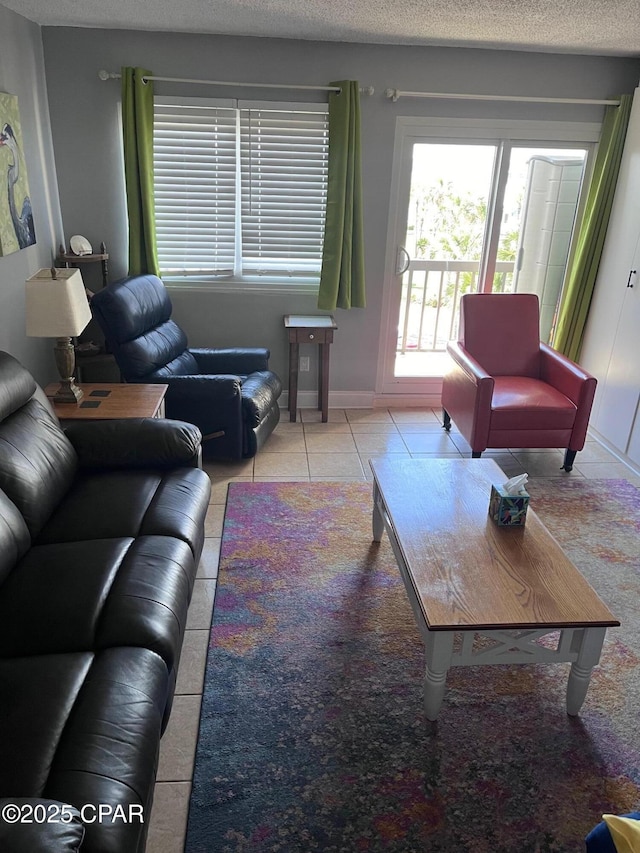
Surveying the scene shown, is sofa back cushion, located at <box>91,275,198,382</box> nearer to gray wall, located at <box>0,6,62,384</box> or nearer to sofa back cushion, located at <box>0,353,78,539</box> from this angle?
gray wall, located at <box>0,6,62,384</box>

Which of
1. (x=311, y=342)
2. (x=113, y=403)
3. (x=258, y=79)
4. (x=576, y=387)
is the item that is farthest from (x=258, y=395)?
(x=258, y=79)

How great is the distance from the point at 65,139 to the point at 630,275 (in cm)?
360

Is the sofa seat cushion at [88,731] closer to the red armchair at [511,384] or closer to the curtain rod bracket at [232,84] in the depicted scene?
the red armchair at [511,384]

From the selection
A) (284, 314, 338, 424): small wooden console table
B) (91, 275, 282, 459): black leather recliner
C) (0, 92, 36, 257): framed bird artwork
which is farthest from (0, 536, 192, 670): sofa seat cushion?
(284, 314, 338, 424): small wooden console table

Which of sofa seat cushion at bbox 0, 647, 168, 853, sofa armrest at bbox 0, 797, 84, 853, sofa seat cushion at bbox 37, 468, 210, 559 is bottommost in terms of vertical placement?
sofa seat cushion at bbox 0, 647, 168, 853

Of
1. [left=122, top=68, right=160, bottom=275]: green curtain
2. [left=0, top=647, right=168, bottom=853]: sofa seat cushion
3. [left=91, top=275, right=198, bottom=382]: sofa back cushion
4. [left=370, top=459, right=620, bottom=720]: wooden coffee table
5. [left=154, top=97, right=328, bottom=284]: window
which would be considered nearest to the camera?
[left=0, top=647, right=168, bottom=853]: sofa seat cushion

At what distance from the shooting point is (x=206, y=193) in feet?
13.5

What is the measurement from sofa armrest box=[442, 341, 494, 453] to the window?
1160mm

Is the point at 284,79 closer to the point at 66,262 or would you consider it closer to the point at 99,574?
the point at 66,262

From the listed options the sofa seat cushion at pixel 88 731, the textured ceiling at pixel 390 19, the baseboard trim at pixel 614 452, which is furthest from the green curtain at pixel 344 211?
the sofa seat cushion at pixel 88 731

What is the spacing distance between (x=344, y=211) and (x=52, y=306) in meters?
2.01

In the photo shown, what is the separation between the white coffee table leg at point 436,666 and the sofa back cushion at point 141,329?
230 cm

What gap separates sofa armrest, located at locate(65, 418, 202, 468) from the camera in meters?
2.63

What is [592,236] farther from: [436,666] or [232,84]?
[436,666]
